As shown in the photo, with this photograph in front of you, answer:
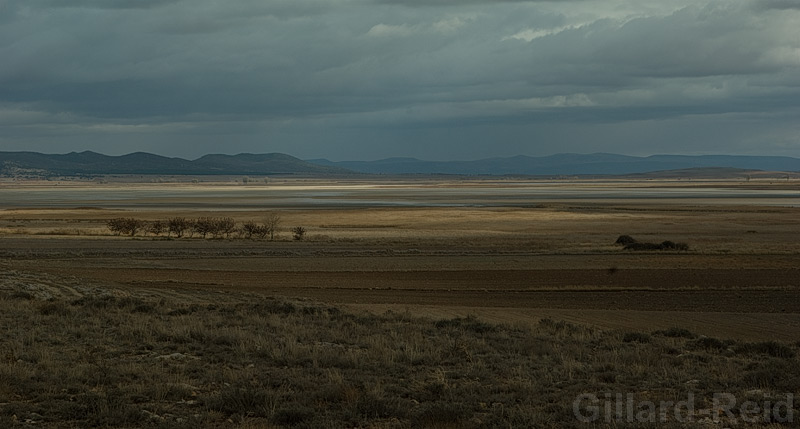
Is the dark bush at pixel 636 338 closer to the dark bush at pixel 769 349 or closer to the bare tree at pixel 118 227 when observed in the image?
the dark bush at pixel 769 349

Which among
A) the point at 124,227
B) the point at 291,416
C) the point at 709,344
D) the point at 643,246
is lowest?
the point at 124,227

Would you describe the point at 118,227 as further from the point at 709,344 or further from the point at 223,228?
the point at 709,344

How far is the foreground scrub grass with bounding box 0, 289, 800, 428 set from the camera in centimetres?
938

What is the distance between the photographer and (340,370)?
12.0 m

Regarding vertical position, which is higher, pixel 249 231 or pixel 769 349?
pixel 769 349

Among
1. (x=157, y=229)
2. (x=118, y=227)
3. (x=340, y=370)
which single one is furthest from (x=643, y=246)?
(x=340, y=370)

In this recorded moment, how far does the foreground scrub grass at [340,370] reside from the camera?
938cm

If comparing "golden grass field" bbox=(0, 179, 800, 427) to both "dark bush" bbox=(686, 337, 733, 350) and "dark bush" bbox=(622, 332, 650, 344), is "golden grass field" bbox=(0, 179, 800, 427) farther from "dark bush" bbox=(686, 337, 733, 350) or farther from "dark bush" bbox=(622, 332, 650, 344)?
"dark bush" bbox=(622, 332, 650, 344)

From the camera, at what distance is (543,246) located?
47.3 m

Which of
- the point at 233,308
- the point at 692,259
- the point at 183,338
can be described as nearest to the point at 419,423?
the point at 183,338

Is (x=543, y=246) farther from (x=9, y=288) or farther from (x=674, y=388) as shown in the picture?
(x=674, y=388)

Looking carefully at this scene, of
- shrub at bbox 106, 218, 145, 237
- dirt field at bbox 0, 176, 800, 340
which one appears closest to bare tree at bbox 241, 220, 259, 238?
dirt field at bbox 0, 176, 800, 340

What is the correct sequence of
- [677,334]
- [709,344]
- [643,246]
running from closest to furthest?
1. [709,344]
2. [677,334]
3. [643,246]

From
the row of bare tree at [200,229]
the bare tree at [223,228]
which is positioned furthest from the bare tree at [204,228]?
the bare tree at [223,228]
